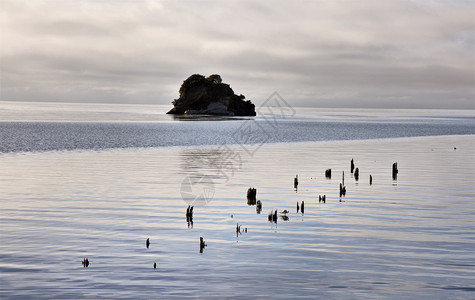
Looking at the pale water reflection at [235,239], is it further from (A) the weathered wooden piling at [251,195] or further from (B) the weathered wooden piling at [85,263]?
(A) the weathered wooden piling at [251,195]

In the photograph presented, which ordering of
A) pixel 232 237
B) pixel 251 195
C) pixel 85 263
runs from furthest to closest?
pixel 251 195 < pixel 232 237 < pixel 85 263

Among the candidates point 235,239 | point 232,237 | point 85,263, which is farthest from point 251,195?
point 85,263

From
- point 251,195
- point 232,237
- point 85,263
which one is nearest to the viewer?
point 85,263

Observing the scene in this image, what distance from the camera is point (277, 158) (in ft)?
175

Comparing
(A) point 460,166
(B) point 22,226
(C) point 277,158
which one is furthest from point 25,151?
(A) point 460,166

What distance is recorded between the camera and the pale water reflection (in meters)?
13.5

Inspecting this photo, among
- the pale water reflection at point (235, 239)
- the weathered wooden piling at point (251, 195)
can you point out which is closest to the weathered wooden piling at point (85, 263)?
the pale water reflection at point (235, 239)

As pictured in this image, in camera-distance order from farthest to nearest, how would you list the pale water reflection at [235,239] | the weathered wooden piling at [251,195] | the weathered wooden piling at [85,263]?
the weathered wooden piling at [251,195] → the weathered wooden piling at [85,263] → the pale water reflection at [235,239]

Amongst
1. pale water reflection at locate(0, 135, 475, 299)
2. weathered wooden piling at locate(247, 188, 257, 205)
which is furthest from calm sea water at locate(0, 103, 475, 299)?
weathered wooden piling at locate(247, 188, 257, 205)

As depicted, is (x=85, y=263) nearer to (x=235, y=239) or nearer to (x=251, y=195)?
(x=235, y=239)

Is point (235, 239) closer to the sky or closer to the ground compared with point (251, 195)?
closer to the ground

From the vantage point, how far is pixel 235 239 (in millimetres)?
18500

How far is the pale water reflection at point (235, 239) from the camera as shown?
44.1 ft

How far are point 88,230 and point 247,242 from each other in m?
6.54
